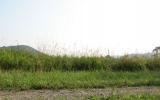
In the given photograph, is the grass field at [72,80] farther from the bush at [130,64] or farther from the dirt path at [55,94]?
the bush at [130,64]

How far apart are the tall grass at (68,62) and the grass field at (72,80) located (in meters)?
1.64

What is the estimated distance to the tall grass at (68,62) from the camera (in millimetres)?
16250

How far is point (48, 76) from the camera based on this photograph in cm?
1395

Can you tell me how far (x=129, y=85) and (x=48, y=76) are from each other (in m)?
2.87

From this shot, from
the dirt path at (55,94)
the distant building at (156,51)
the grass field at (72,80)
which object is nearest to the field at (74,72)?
the grass field at (72,80)

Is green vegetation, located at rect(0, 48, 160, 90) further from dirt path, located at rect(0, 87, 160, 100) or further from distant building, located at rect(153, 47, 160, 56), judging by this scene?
distant building, located at rect(153, 47, 160, 56)

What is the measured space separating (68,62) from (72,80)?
3.74 metres

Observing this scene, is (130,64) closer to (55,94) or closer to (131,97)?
(55,94)

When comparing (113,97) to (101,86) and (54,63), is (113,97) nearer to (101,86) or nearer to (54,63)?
(101,86)

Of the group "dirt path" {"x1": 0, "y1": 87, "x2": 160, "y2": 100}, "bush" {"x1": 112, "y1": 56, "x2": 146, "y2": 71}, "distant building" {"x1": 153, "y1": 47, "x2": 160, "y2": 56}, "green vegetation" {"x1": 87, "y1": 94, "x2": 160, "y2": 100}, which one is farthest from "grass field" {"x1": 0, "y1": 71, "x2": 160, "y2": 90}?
"distant building" {"x1": 153, "y1": 47, "x2": 160, "y2": 56}

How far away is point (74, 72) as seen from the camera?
51.5ft

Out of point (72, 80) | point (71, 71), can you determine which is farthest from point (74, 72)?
point (72, 80)

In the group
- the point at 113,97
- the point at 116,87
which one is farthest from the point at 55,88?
the point at 113,97

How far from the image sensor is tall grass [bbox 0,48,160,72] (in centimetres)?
1625
